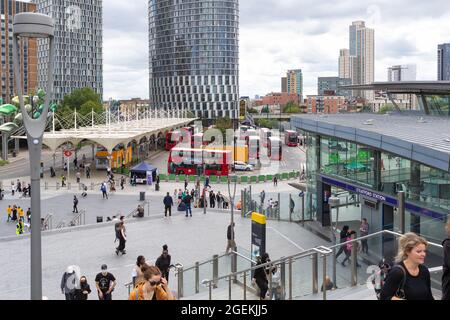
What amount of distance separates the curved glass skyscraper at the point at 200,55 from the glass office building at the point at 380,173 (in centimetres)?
12232

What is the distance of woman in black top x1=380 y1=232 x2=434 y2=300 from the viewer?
14.9 ft

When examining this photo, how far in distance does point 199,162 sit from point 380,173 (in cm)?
3185

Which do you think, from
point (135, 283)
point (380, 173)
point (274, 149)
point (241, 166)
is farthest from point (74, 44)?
point (135, 283)

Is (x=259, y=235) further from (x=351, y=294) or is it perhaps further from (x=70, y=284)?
(x=351, y=294)

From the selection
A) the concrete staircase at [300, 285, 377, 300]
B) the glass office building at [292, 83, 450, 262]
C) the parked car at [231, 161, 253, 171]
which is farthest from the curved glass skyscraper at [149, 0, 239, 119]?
the concrete staircase at [300, 285, 377, 300]

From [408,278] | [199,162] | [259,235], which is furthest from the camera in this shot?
[199,162]

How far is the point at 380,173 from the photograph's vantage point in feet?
59.6

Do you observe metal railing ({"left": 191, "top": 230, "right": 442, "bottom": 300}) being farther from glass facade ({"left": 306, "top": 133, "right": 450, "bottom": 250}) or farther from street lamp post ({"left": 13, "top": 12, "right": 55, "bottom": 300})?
street lamp post ({"left": 13, "top": 12, "right": 55, "bottom": 300})

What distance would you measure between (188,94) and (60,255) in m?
133

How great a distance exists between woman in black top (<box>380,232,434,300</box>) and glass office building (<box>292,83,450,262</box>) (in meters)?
6.02

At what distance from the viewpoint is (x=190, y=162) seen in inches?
1950
